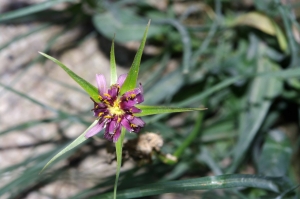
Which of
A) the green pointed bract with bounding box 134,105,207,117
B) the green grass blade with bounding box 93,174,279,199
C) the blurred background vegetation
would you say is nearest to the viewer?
the green pointed bract with bounding box 134,105,207,117

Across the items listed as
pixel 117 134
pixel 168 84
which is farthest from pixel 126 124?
pixel 168 84

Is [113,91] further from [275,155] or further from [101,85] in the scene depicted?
[275,155]

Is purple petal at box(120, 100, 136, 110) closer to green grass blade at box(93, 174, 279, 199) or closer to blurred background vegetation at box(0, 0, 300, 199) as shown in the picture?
green grass blade at box(93, 174, 279, 199)

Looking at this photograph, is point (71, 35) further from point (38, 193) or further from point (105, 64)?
point (38, 193)

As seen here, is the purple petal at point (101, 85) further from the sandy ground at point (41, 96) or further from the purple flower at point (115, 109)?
the sandy ground at point (41, 96)

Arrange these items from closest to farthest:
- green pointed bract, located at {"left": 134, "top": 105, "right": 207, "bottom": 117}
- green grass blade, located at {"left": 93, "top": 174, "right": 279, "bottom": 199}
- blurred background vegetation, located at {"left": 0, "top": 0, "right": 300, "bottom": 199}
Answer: green pointed bract, located at {"left": 134, "top": 105, "right": 207, "bottom": 117} < green grass blade, located at {"left": 93, "top": 174, "right": 279, "bottom": 199} < blurred background vegetation, located at {"left": 0, "top": 0, "right": 300, "bottom": 199}

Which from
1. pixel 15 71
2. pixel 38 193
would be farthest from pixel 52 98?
pixel 38 193

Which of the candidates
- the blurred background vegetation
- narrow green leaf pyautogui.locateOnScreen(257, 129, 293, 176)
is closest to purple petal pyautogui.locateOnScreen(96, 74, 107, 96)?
the blurred background vegetation
